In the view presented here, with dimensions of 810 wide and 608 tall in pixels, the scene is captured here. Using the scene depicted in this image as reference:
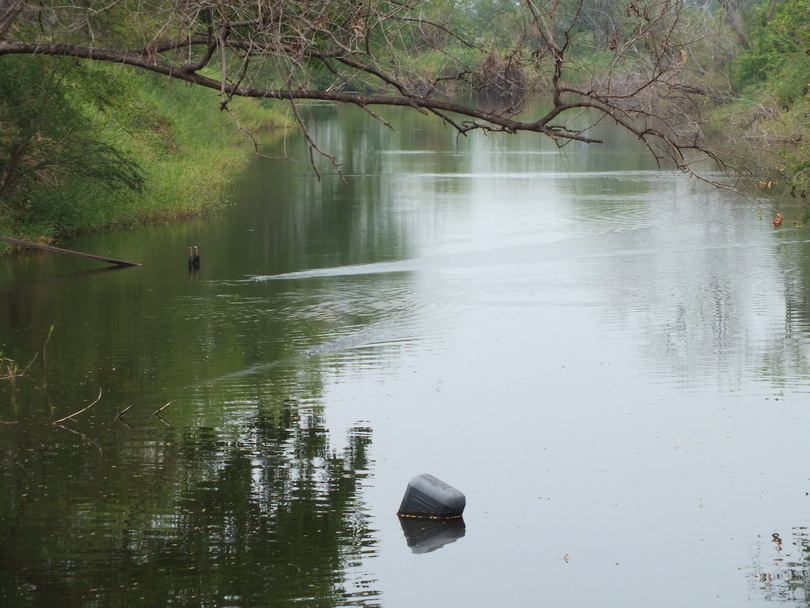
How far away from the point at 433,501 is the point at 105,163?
48.2 feet

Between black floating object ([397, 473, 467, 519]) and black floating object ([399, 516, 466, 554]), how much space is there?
0.04m

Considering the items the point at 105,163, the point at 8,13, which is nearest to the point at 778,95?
the point at 105,163

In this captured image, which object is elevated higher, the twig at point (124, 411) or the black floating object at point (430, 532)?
the twig at point (124, 411)

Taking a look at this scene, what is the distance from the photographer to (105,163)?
21.2m

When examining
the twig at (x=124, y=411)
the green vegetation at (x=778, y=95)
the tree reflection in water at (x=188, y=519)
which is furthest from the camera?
the green vegetation at (x=778, y=95)

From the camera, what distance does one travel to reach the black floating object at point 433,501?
8047 mm

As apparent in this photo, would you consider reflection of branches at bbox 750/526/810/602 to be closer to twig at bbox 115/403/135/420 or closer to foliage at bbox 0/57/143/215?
twig at bbox 115/403/135/420

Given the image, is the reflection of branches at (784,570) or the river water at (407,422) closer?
the reflection of branches at (784,570)

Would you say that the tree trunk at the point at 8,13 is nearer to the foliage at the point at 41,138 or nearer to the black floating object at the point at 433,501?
the black floating object at the point at 433,501

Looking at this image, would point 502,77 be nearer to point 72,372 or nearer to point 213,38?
point 213,38

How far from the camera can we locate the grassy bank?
64.8 feet

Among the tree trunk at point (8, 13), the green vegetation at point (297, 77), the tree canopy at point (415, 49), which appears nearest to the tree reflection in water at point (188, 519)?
the tree canopy at point (415, 49)

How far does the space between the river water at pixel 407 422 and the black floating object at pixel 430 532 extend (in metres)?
0.03

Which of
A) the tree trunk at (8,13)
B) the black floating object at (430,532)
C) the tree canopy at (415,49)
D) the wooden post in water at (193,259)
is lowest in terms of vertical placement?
the black floating object at (430,532)
